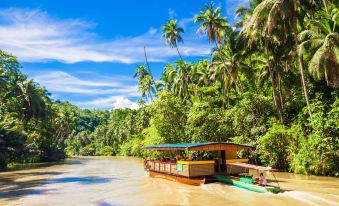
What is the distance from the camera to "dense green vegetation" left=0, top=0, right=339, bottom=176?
74.0 feet

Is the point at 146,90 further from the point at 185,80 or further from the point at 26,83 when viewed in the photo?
the point at 26,83

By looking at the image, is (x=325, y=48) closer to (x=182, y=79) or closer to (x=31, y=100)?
(x=182, y=79)

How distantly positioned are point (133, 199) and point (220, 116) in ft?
67.4

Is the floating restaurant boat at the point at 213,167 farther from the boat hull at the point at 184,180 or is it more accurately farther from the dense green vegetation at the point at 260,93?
the dense green vegetation at the point at 260,93

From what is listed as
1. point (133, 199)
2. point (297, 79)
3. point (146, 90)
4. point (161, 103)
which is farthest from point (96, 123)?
point (133, 199)

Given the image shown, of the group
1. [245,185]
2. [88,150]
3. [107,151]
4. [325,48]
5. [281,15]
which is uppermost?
[281,15]

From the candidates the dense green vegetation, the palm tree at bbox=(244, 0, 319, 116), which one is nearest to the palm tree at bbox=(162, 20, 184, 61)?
the dense green vegetation

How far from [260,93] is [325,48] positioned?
16.8m

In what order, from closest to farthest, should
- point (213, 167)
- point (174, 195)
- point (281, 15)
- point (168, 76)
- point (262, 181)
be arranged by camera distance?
point (262, 181) < point (174, 195) < point (213, 167) < point (281, 15) < point (168, 76)

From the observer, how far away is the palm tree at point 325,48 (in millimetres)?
20891

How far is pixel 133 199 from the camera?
16.7 metres

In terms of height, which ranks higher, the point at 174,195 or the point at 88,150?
the point at 88,150

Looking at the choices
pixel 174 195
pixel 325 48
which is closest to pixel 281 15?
pixel 325 48

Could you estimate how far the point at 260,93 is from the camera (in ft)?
124
